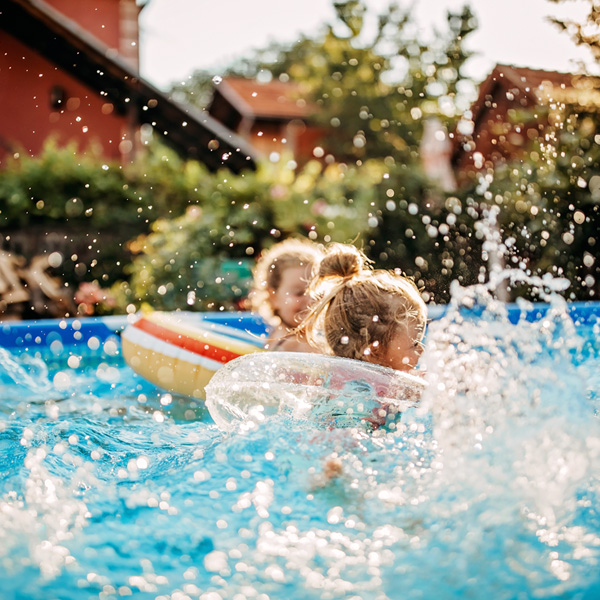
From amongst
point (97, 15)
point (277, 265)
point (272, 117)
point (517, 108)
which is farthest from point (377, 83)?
point (277, 265)

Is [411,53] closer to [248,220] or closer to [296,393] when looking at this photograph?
[248,220]

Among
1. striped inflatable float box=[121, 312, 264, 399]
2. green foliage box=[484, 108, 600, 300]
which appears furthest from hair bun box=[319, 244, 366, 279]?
green foliage box=[484, 108, 600, 300]

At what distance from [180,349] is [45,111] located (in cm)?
1013

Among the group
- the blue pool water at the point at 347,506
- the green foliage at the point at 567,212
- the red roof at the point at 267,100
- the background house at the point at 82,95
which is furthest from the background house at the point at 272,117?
the blue pool water at the point at 347,506

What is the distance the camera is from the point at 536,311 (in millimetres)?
5859

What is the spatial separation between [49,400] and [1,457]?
1182mm

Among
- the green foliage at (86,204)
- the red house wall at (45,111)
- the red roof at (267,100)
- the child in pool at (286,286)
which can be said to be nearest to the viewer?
the child in pool at (286,286)

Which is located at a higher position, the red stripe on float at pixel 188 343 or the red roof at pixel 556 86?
the red roof at pixel 556 86

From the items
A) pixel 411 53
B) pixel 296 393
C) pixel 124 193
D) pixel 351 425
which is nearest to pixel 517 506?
pixel 351 425

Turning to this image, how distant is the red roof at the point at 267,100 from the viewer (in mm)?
21750

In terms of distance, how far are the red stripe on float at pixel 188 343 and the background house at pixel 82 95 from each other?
19.7 ft

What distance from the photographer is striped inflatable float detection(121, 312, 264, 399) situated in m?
→ 3.66

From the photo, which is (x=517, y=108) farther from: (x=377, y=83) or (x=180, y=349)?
(x=377, y=83)

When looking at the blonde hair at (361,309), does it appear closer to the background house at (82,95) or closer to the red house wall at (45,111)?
the background house at (82,95)
